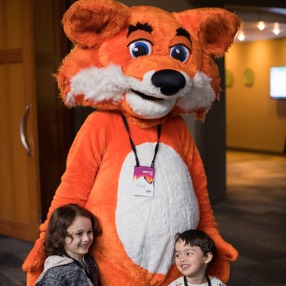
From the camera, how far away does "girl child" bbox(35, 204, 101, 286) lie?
1.67m

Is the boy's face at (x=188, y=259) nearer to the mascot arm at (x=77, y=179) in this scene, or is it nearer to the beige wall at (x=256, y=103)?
the mascot arm at (x=77, y=179)

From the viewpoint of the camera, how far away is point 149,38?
1.70m

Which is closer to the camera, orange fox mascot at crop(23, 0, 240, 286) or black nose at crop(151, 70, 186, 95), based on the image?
black nose at crop(151, 70, 186, 95)

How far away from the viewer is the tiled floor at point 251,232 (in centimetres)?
343

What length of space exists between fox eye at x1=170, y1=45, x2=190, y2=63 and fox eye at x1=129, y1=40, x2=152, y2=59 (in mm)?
83

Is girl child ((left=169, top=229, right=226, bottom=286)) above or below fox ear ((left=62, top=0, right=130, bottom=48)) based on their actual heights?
below

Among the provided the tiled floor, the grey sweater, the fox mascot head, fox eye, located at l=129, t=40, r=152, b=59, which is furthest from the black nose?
the tiled floor

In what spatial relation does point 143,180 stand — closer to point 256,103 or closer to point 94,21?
point 94,21

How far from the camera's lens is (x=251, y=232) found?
451cm

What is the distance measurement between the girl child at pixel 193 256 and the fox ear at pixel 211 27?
2.23 ft

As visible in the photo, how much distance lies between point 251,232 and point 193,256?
9.60 feet

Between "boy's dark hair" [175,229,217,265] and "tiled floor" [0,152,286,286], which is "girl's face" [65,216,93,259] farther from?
"tiled floor" [0,152,286,286]

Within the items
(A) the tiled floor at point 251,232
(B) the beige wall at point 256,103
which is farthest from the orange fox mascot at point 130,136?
(B) the beige wall at point 256,103

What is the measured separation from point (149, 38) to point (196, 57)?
0.61ft
